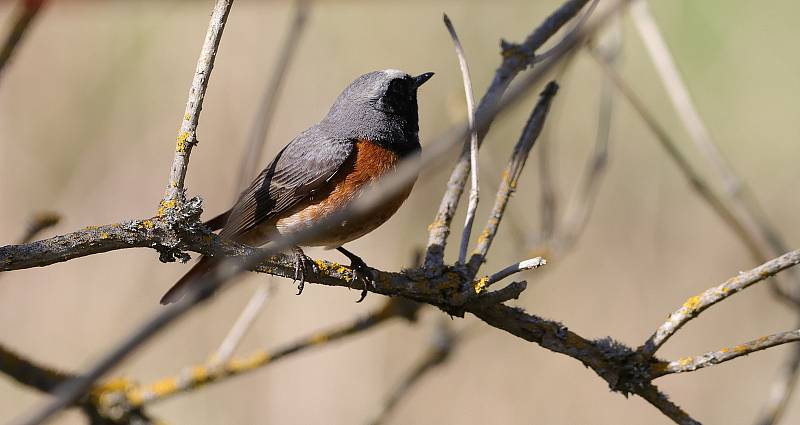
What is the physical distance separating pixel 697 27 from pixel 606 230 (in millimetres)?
1591

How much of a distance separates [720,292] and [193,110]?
1.33 meters

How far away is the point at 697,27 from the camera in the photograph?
5637mm

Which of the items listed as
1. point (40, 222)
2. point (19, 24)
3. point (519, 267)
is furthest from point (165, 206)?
point (519, 267)

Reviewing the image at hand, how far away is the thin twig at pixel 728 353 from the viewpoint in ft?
6.07

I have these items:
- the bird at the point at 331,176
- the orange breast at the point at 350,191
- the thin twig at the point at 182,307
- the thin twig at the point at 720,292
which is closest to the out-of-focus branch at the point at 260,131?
the bird at the point at 331,176

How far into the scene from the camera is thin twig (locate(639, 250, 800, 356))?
6.08 ft

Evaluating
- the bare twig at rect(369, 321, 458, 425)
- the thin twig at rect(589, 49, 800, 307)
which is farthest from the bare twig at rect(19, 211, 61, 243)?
the thin twig at rect(589, 49, 800, 307)

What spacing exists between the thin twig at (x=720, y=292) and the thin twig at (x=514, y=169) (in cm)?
54

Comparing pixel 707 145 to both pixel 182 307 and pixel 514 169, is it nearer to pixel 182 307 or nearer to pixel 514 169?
pixel 514 169

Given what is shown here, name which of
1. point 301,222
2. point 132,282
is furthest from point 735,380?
point 132,282

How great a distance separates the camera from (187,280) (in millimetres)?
3482

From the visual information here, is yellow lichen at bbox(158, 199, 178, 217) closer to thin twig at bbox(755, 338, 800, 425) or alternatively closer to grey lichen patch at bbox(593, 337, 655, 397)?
grey lichen patch at bbox(593, 337, 655, 397)

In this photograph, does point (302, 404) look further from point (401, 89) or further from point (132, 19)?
point (132, 19)

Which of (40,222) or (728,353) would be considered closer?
(728,353)
